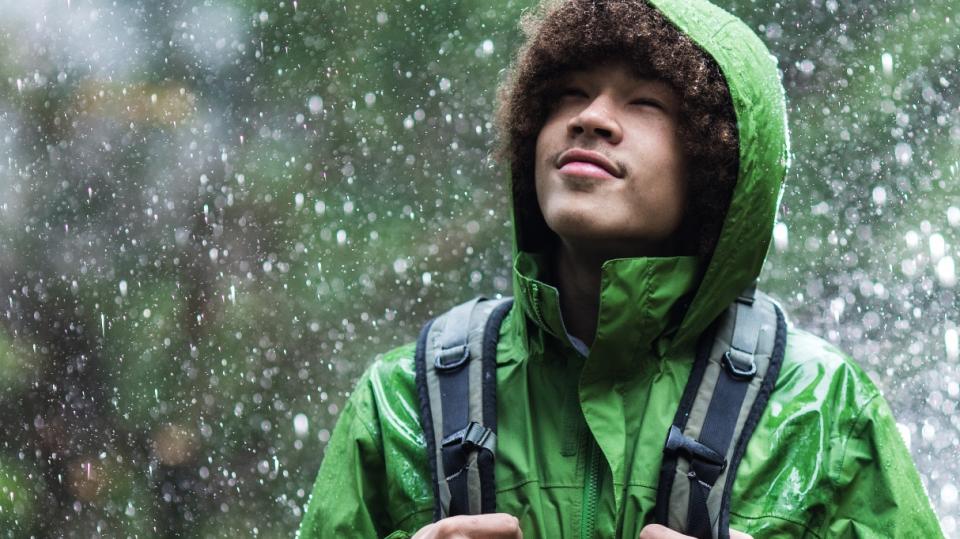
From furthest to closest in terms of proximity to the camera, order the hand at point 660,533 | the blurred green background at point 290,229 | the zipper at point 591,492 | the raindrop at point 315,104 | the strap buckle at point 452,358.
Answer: the raindrop at point 315,104 → the blurred green background at point 290,229 → the strap buckle at point 452,358 → the zipper at point 591,492 → the hand at point 660,533

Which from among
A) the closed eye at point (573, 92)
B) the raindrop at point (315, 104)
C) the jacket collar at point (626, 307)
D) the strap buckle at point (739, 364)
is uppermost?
the raindrop at point (315, 104)

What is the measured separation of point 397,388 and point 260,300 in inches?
118

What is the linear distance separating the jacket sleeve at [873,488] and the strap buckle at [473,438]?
1.57ft

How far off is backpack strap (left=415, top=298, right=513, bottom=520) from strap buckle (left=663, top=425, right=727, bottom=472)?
25cm

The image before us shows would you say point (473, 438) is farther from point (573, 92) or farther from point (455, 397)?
point (573, 92)

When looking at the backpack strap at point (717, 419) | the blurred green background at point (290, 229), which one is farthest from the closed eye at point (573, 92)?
the blurred green background at point (290, 229)

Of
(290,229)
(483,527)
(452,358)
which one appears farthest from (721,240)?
(290,229)

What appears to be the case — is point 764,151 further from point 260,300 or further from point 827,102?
point 260,300

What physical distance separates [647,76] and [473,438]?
0.61m

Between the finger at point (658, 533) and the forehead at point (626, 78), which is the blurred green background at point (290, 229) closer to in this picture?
the forehead at point (626, 78)

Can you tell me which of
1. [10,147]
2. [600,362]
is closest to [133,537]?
[10,147]

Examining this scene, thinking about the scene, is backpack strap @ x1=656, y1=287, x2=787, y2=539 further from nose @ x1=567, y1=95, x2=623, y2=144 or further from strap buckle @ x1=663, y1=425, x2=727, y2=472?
nose @ x1=567, y1=95, x2=623, y2=144

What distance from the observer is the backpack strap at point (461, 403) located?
62.2 inches

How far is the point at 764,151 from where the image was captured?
1735 millimetres
